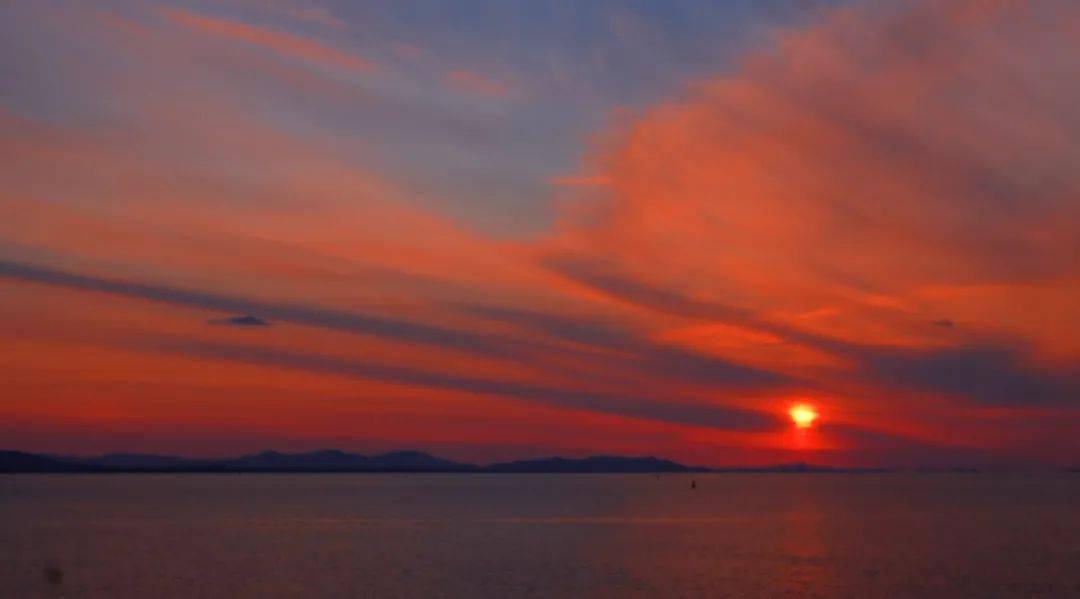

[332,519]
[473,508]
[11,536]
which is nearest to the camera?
[11,536]

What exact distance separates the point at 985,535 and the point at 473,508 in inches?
3179

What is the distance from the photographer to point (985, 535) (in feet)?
360

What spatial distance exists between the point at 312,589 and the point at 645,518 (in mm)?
83259

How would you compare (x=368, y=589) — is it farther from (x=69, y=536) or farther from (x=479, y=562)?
(x=69, y=536)

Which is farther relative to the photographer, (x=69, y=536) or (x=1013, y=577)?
(x=69, y=536)

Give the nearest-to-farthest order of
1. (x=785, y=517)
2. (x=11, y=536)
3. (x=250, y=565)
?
(x=250, y=565) → (x=11, y=536) → (x=785, y=517)

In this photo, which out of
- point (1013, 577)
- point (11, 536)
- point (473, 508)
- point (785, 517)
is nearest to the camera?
point (1013, 577)

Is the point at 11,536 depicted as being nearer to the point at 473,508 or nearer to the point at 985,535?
the point at 473,508

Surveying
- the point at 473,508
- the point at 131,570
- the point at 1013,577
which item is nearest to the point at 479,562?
the point at 131,570

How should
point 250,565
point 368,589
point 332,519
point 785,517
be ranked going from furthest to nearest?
point 785,517
point 332,519
point 250,565
point 368,589

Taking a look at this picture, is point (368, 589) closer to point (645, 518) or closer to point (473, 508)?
point (645, 518)

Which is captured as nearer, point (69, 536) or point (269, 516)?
point (69, 536)

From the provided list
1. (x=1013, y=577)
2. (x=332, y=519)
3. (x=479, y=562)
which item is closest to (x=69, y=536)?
(x=332, y=519)

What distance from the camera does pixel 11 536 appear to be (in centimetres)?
10544
